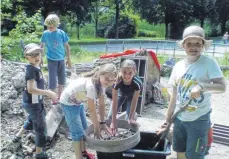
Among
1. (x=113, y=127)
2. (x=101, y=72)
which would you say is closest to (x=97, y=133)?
(x=113, y=127)

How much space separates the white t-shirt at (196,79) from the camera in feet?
10.2

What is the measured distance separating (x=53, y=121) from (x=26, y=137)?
460 mm

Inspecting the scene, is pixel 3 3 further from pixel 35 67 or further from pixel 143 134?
pixel 143 134

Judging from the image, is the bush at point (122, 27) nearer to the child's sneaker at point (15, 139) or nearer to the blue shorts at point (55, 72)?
the blue shorts at point (55, 72)

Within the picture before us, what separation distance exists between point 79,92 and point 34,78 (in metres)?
0.62

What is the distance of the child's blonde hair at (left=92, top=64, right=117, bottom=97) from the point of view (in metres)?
3.47

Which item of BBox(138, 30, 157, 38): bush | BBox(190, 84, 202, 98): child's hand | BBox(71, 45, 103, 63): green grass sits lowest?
BBox(71, 45, 103, 63): green grass

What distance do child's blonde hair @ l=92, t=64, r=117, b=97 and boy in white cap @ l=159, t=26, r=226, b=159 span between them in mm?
Result: 642

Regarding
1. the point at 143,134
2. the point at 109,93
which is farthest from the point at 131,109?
the point at 109,93

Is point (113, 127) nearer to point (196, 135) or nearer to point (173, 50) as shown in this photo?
point (196, 135)

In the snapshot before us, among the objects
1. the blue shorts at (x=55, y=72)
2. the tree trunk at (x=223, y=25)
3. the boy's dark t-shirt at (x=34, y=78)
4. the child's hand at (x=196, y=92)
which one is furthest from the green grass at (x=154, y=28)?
the child's hand at (x=196, y=92)

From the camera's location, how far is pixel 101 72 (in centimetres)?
350

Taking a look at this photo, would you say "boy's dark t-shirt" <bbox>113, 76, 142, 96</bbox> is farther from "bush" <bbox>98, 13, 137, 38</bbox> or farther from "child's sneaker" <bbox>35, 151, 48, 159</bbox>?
"bush" <bbox>98, 13, 137, 38</bbox>

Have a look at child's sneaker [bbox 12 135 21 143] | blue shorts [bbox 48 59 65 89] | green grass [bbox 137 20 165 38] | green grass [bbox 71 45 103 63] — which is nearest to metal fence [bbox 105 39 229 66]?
green grass [bbox 71 45 103 63]
